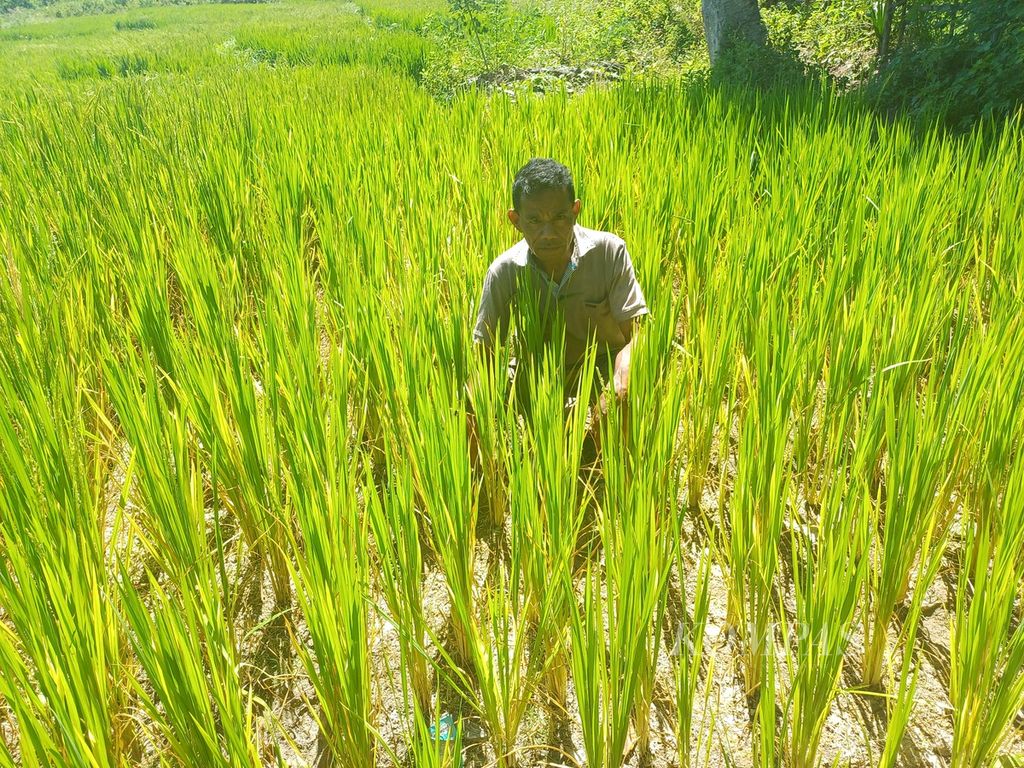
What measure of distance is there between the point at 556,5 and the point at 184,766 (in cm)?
1232

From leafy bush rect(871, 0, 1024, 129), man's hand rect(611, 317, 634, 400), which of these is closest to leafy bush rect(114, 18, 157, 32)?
leafy bush rect(871, 0, 1024, 129)

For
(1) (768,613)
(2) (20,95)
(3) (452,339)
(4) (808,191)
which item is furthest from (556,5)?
(1) (768,613)

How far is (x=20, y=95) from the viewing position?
6.71 m

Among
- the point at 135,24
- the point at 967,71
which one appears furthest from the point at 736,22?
the point at 135,24

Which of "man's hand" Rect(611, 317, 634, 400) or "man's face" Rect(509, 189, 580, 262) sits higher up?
Result: "man's face" Rect(509, 189, 580, 262)

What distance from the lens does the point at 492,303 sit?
1909mm

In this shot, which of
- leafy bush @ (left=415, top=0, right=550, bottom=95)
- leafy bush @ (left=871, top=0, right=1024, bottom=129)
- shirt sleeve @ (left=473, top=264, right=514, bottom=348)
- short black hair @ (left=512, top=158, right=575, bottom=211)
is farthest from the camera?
leafy bush @ (left=415, top=0, right=550, bottom=95)

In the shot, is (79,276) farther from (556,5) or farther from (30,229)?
(556,5)

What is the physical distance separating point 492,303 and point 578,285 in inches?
9.8

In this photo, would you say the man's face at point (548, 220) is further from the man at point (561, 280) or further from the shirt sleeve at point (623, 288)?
the shirt sleeve at point (623, 288)

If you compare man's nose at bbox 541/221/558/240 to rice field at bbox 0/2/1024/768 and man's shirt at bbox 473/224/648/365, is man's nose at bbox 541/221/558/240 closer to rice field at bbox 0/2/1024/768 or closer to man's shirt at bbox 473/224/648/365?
man's shirt at bbox 473/224/648/365

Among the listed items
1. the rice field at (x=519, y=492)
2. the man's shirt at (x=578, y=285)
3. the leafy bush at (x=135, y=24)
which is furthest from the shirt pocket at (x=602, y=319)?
the leafy bush at (x=135, y=24)

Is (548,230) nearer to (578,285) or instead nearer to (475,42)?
(578,285)

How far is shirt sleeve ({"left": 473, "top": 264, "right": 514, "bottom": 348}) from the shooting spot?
6.20 feet
